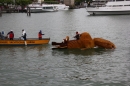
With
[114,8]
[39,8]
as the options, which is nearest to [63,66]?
[114,8]

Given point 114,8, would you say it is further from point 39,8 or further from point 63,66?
point 63,66

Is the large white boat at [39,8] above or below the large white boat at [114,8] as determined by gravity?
below

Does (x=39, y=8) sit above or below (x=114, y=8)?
below

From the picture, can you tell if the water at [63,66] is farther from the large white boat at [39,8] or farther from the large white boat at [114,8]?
the large white boat at [39,8]

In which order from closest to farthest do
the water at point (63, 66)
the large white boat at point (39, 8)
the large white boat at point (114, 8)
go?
the water at point (63, 66)
the large white boat at point (114, 8)
the large white boat at point (39, 8)

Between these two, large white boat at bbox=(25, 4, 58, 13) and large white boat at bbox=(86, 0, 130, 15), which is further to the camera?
large white boat at bbox=(25, 4, 58, 13)

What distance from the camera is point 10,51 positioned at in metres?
37.4

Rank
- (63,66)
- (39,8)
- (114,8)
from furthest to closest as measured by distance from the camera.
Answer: (39,8) → (114,8) → (63,66)

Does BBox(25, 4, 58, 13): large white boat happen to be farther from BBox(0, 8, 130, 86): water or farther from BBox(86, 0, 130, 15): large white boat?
BBox(0, 8, 130, 86): water

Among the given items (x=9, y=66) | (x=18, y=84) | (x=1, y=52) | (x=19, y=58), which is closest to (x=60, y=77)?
(x=18, y=84)

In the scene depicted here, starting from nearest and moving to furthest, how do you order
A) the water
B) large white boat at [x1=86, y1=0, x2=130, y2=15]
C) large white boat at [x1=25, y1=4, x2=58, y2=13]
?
1. the water
2. large white boat at [x1=86, y1=0, x2=130, y2=15]
3. large white boat at [x1=25, y1=4, x2=58, y2=13]

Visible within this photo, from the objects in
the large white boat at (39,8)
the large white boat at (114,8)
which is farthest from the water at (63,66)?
the large white boat at (39,8)

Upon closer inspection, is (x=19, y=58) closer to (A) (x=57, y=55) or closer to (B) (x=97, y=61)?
(A) (x=57, y=55)

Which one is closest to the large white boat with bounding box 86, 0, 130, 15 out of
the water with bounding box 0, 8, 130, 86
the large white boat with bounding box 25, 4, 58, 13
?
the large white boat with bounding box 25, 4, 58, 13
